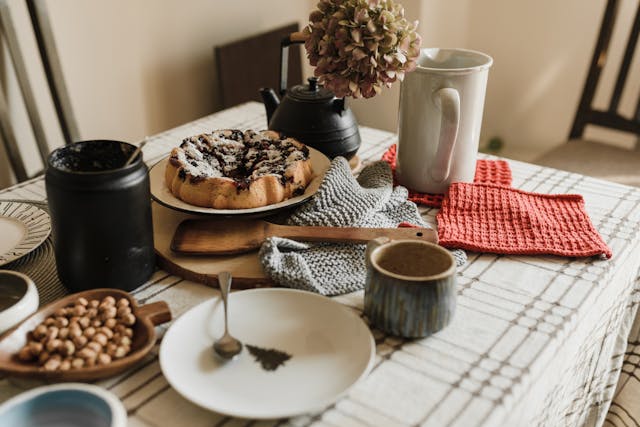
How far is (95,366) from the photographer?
0.64 m

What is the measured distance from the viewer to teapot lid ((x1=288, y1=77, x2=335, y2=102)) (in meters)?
1.07

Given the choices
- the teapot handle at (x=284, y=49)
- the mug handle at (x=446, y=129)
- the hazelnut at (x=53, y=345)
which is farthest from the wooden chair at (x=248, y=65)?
the hazelnut at (x=53, y=345)

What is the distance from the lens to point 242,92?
2.18 metres

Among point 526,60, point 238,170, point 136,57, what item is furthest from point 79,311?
point 526,60

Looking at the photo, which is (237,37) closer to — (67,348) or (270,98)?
(270,98)

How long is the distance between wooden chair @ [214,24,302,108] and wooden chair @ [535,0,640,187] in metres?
0.98

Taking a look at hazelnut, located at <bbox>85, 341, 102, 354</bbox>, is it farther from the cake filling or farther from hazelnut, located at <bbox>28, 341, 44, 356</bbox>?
the cake filling

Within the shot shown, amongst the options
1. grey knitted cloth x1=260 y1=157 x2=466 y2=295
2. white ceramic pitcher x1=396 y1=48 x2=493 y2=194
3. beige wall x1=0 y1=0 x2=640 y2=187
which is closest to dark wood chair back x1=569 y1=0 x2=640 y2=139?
beige wall x1=0 y1=0 x2=640 y2=187

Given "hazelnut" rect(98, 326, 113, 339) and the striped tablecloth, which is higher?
"hazelnut" rect(98, 326, 113, 339)

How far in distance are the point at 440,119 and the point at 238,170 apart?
34cm

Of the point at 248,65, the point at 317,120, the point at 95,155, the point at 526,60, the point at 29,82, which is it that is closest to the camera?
the point at 95,155

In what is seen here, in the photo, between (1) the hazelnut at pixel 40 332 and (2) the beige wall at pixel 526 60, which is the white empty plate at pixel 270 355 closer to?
(1) the hazelnut at pixel 40 332

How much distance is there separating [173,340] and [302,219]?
11.5 inches

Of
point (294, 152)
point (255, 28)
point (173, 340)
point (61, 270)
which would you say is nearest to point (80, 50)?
point (255, 28)
